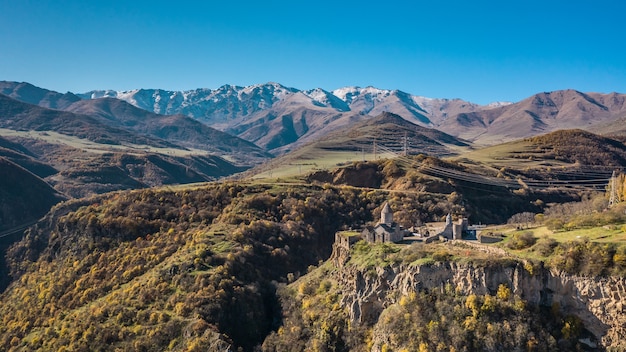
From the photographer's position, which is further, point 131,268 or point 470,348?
point 131,268

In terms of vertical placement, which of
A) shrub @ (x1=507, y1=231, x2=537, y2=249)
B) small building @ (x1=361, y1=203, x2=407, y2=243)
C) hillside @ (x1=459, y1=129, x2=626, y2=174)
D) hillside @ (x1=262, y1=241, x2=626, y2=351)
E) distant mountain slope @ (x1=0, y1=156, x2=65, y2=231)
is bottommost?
distant mountain slope @ (x1=0, y1=156, x2=65, y2=231)

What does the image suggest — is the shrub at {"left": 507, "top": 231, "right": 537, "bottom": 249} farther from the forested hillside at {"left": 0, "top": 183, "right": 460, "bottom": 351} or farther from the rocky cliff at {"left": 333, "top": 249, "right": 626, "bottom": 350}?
the forested hillside at {"left": 0, "top": 183, "right": 460, "bottom": 351}

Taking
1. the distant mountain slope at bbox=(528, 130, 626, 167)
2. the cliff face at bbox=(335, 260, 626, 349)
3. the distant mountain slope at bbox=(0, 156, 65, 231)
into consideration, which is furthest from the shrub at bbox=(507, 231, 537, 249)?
the distant mountain slope at bbox=(0, 156, 65, 231)

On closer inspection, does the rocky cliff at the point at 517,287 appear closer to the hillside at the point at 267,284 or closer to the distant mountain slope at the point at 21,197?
the hillside at the point at 267,284

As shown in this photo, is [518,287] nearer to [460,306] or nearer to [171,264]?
[460,306]

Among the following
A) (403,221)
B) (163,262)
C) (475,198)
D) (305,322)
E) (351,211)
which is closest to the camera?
(305,322)

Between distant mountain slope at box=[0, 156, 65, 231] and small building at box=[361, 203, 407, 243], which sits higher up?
small building at box=[361, 203, 407, 243]

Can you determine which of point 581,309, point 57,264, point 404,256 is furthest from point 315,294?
point 57,264

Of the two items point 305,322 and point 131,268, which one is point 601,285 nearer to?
point 305,322
